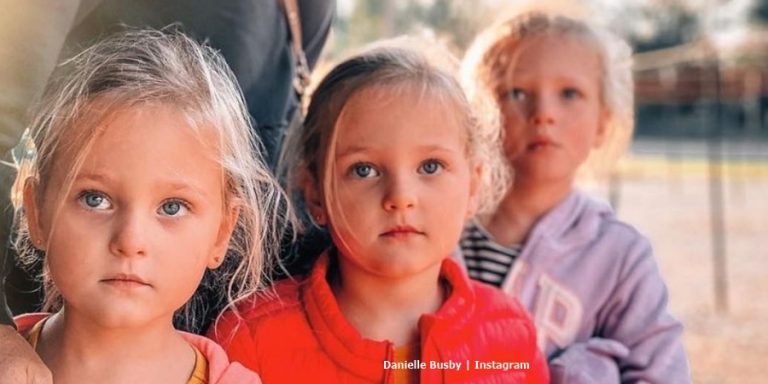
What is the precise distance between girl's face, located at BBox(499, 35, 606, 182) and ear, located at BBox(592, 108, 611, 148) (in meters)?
0.07

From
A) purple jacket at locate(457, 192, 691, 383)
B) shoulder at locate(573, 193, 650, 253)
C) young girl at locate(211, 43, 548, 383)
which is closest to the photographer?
young girl at locate(211, 43, 548, 383)

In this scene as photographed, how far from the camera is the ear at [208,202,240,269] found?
133 cm

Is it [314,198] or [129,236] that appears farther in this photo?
[314,198]

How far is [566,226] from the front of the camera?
1996 millimetres

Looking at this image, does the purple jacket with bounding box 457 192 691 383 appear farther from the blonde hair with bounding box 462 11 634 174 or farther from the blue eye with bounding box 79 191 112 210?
the blue eye with bounding box 79 191 112 210

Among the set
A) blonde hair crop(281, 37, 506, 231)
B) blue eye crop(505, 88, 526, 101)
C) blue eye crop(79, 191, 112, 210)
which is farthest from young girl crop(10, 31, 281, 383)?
blue eye crop(505, 88, 526, 101)

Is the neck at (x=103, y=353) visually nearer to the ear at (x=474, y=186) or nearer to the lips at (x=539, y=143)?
the ear at (x=474, y=186)

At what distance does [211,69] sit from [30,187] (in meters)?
0.28

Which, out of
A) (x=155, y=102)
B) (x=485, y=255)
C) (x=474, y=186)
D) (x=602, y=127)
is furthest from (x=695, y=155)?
(x=155, y=102)

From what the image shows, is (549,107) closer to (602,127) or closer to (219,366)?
(602,127)

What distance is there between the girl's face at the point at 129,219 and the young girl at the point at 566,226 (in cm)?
78

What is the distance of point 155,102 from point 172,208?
0.13 metres

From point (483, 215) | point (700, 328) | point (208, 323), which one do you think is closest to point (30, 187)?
point (208, 323)

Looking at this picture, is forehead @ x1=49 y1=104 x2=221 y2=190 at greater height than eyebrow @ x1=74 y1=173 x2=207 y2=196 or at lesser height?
greater
